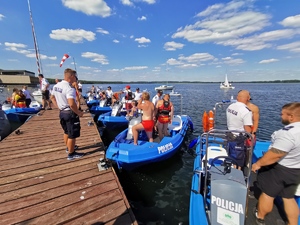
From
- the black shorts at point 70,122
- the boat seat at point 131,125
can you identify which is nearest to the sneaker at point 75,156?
the black shorts at point 70,122

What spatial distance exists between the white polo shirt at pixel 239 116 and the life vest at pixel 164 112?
229 cm

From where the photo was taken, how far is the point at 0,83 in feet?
161

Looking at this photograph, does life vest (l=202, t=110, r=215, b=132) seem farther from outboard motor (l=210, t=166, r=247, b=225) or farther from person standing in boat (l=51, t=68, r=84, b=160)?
person standing in boat (l=51, t=68, r=84, b=160)

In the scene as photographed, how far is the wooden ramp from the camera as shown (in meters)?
2.19

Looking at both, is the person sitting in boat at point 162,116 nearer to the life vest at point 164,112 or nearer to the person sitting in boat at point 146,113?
the life vest at point 164,112

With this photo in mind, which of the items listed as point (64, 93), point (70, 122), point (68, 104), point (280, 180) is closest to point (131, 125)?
point (70, 122)

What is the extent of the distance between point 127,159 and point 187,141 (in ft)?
13.5

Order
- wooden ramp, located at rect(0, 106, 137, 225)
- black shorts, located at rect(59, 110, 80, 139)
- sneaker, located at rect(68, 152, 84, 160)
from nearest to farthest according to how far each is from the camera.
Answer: wooden ramp, located at rect(0, 106, 137, 225), black shorts, located at rect(59, 110, 80, 139), sneaker, located at rect(68, 152, 84, 160)

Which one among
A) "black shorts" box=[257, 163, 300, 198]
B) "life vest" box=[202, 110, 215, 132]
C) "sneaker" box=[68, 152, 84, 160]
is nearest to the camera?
"black shorts" box=[257, 163, 300, 198]

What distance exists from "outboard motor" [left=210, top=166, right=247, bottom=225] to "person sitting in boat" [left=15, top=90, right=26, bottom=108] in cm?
1191

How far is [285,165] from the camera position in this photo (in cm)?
187

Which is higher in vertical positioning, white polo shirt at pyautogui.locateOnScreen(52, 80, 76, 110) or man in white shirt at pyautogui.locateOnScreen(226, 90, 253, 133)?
white polo shirt at pyautogui.locateOnScreen(52, 80, 76, 110)

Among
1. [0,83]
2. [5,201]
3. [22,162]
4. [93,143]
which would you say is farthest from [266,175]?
[0,83]

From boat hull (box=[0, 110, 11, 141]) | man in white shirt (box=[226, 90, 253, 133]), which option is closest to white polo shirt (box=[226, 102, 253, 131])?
man in white shirt (box=[226, 90, 253, 133])
